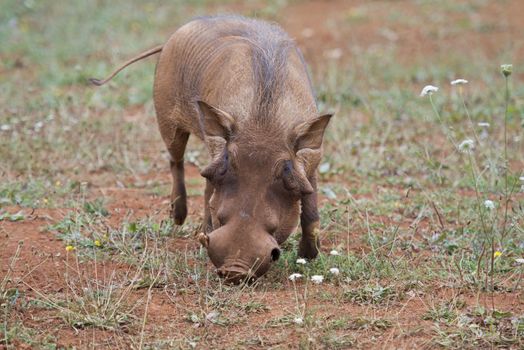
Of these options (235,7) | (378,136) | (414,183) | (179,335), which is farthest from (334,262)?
(235,7)

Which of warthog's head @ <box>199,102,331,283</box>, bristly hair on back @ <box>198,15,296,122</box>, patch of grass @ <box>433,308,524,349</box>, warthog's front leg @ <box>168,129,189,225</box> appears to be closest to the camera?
patch of grass @ <box>433,308,524,349</box>

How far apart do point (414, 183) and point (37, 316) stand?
3140mm

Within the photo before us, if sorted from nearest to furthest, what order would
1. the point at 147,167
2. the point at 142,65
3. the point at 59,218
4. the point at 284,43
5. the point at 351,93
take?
the point at 284,43
the point at 59,218
the point at 147,167
the point at 351,93
the point at 142,65

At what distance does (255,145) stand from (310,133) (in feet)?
0.86

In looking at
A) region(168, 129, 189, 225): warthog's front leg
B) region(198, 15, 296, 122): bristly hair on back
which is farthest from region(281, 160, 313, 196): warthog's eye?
region(168, 129, 189, 225): warthog's front leg

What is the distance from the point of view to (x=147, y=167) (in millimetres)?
6754

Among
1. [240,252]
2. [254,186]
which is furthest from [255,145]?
[240,252]

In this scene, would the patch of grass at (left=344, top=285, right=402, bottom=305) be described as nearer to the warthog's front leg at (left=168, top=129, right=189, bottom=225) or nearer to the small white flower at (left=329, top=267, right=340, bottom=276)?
the small white flower at (left=329, top=267, right=340, bottom=276)

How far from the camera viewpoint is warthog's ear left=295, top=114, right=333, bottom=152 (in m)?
4.21

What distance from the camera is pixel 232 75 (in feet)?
15.4

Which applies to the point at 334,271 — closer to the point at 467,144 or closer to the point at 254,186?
the point at 254,186

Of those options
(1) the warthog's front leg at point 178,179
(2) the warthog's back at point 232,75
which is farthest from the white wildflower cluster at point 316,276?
(1) the warthog's front leg at point 178,179

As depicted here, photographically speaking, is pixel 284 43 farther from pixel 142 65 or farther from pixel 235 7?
pixel 235 7

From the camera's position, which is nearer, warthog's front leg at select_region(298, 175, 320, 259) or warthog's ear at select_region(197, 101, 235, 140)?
warthog's ear at select_region(197, 101, 235, 140)
